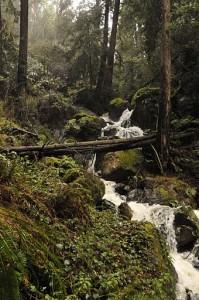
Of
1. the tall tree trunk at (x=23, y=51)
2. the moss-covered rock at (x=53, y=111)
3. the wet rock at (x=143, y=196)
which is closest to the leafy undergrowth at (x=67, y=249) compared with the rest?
the wet rock at (x=143, y=196)

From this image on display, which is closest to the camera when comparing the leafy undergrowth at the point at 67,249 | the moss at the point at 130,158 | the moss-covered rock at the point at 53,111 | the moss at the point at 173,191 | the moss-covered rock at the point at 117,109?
the leafy undergrowth at the point at 67,249

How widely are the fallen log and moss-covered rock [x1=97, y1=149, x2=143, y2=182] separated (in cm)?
100

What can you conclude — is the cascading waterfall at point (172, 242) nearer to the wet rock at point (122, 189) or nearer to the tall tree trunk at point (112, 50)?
the wet rock at point (122, 189)

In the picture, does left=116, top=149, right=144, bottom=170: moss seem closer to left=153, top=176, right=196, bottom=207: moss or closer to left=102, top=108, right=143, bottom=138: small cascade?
left=153, top=176, right=196, bottom=207: moss

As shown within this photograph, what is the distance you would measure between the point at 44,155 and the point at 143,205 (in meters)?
3.31

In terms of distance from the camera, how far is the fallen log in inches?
340

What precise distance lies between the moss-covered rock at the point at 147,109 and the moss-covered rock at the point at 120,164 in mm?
2270

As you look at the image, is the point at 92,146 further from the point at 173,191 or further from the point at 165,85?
the point at 165,85

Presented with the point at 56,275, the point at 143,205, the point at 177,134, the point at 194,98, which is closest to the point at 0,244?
the point at 56,275

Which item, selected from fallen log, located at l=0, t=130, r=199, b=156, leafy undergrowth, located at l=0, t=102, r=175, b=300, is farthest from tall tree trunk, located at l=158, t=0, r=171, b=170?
leafy undergrowth, located at l=0, t=102, r=175, b=300

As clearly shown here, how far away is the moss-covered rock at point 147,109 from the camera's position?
14492mm

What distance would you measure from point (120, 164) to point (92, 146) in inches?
68.3

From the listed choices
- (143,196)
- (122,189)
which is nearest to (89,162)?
(122,189)

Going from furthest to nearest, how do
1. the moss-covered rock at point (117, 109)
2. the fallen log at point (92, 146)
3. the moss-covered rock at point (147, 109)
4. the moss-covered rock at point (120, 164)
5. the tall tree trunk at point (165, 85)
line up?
the moss-covered rock at point (117, 109), the moss-covered rock at point (147, 109), the moss-covered rock at point (120, 164), the tall tree trunk at point (165, 85), the fallen log at point (92, 146)
